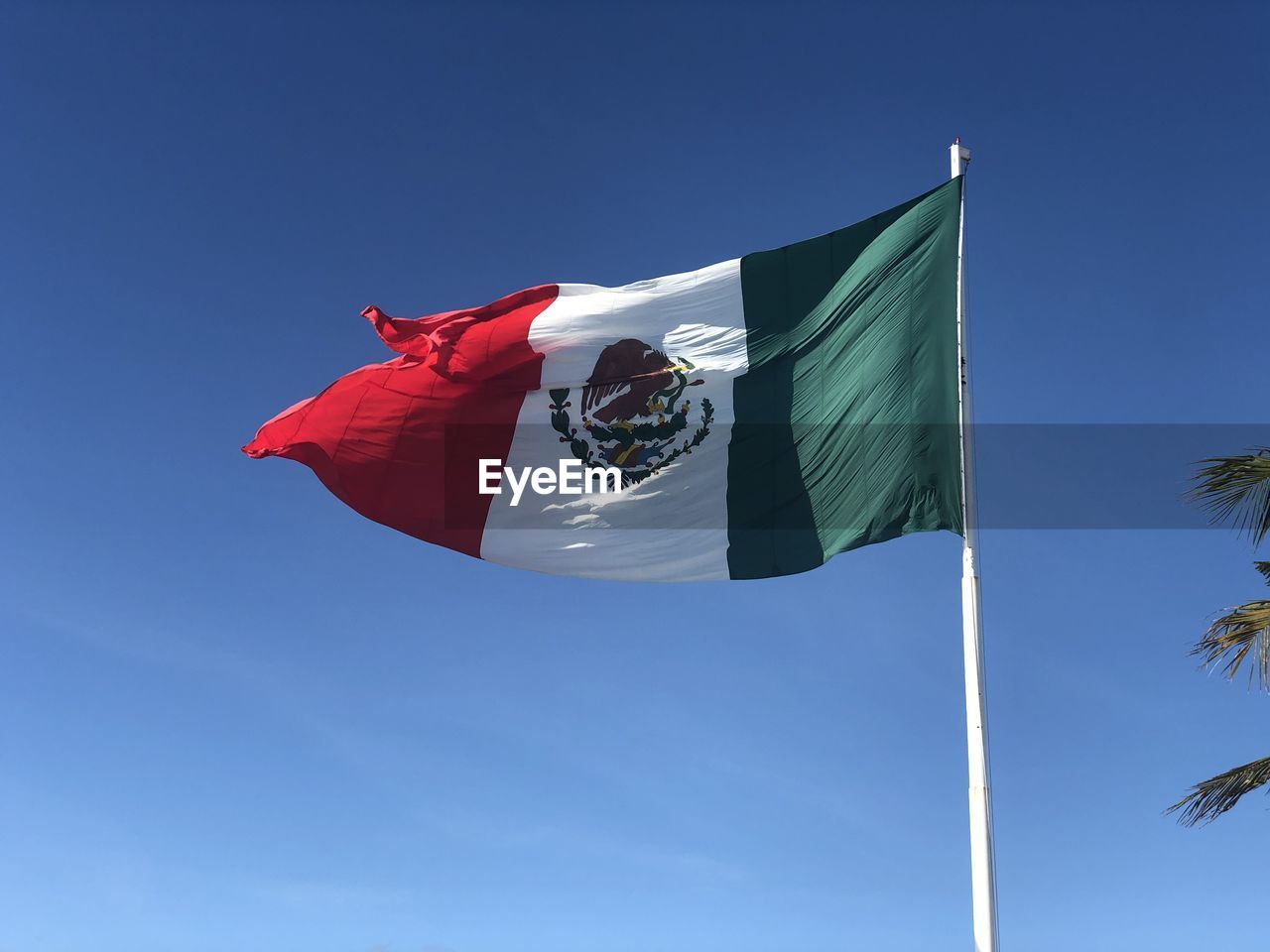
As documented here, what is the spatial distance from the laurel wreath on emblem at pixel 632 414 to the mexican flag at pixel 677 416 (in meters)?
0.03

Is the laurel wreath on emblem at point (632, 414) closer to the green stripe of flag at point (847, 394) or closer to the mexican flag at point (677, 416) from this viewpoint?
the mexican flag at point (677, 416)

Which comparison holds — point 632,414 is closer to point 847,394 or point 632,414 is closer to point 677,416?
point 677,416

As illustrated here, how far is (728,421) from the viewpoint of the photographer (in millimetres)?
21969

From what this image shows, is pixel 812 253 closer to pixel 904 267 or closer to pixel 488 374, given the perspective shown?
pixel 904 267

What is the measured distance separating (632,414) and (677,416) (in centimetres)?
71

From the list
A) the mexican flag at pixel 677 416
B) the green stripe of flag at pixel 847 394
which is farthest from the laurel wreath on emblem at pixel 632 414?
the green stripe of flag at pixel 847 394

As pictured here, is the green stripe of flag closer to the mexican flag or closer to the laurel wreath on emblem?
the mexican flag

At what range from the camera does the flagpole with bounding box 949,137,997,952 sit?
16.9 metres

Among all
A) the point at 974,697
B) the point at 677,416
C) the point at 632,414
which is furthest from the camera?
the point at 632,414

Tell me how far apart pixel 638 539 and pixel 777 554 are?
2267mm

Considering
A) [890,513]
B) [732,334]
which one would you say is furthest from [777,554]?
[732,334]

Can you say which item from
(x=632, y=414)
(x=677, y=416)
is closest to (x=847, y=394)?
(x=677, y=416)

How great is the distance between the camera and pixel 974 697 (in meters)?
17.8

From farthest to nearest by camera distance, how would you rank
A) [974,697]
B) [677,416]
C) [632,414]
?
[632,414]
[677,416]
[974,697]
